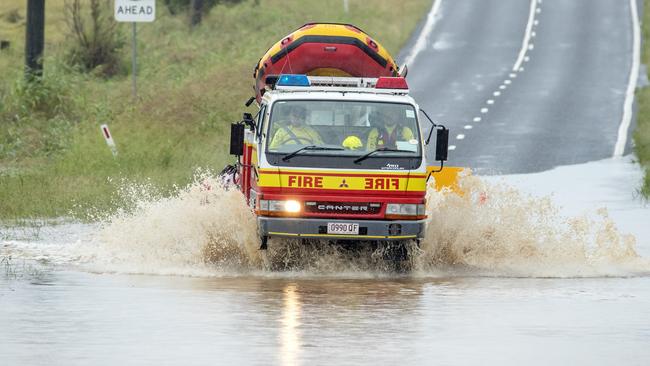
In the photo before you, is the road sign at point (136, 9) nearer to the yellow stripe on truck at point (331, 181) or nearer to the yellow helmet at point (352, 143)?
the yellow helmet at point (352, 143)

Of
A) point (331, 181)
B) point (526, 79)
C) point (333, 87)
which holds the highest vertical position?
point (526, 79)

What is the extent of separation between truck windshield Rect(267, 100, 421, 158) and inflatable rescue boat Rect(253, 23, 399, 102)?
116 inches

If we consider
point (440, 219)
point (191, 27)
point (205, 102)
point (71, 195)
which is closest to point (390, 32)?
point (191, 27)

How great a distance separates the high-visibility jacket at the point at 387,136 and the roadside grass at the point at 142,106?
615 centimetres

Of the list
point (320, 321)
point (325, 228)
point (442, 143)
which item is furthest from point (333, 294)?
point (442, 143)

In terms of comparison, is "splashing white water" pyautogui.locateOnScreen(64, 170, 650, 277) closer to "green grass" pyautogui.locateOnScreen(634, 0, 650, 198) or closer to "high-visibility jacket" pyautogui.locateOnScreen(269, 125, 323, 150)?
"high-visibility jacket" pyautogui.locateOnScreen(269, 125, 323, 150)

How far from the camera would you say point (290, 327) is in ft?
43.9

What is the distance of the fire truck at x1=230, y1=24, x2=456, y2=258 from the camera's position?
17.4 metres

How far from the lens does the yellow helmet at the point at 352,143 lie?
699 inches

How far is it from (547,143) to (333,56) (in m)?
15.0

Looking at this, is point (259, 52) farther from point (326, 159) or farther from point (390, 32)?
point (326, 159)

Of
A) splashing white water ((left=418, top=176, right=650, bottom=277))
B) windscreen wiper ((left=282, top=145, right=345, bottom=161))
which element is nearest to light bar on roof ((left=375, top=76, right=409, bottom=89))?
windscreen wiper ((left=282, top=145, right=345, bottom=161))

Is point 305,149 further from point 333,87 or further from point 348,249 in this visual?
point 333,87

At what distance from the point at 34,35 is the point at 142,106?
224 inches
